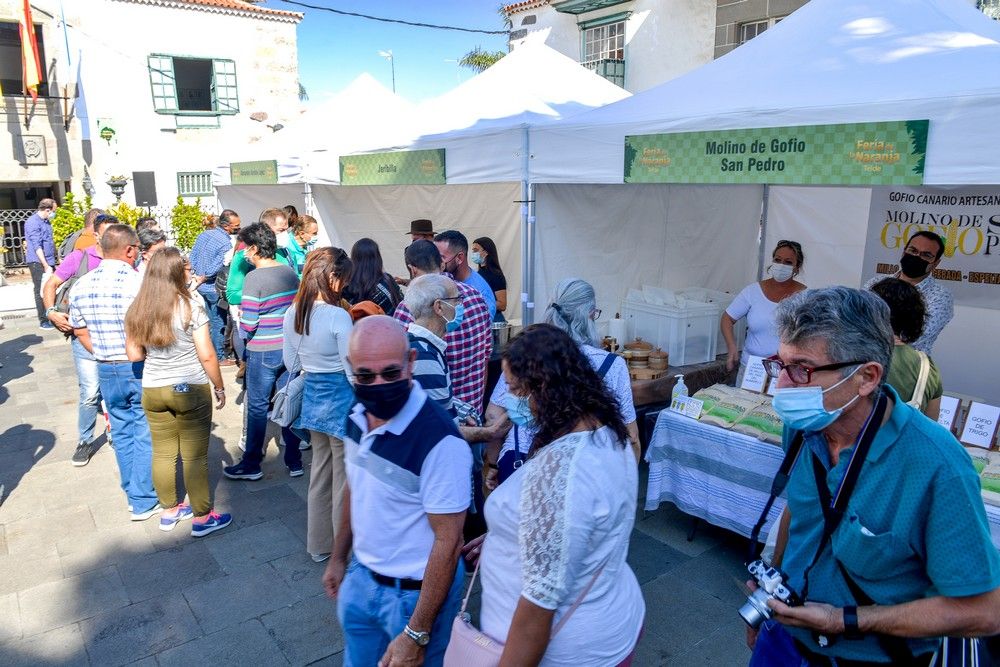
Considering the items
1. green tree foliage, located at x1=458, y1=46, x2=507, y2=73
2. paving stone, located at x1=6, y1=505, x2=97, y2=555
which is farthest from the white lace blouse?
green tree foliage, located at x1=458, y1=46, x2=507, y2=73

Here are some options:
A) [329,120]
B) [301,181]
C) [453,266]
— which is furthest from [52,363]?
[453,266]

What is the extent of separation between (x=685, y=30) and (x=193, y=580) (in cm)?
1322

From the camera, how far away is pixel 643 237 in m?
5.97

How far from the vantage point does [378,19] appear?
62.2ft

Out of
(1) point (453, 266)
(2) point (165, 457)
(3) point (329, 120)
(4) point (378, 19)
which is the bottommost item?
(2) point (165, 457)

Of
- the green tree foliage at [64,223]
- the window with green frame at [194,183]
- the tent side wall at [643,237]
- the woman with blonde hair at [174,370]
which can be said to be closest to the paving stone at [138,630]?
the woman with blonde hair at [174,370]

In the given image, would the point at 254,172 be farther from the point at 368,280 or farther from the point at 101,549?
the point at 101,549

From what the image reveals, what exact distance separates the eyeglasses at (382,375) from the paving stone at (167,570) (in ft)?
7.93

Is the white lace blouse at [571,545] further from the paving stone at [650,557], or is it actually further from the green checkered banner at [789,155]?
the green checkered banner at [789,155]

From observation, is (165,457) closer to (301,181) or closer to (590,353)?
(590,353)

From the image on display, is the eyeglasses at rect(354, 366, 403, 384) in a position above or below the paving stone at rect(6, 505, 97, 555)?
above

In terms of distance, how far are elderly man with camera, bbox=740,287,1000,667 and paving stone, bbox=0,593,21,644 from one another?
3376mm

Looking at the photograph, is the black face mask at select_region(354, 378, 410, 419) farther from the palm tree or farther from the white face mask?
the palm tree

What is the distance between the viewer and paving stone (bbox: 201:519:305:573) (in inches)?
150
